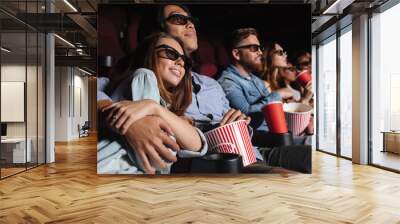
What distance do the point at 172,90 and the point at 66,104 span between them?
1027cm

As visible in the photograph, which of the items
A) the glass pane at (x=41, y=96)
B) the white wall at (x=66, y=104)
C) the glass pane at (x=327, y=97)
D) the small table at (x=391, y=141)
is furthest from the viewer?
the white wall at (x=66, y=104)

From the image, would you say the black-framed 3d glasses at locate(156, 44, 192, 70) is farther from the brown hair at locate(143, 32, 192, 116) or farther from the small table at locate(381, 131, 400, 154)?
the small table at locate(381, 131, 400, 154)

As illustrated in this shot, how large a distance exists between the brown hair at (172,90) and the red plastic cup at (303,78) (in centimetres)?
179

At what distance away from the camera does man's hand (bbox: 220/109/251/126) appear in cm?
626

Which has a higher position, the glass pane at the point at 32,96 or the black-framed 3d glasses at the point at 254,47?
the black-framed 3d glasses at the point at 254,47

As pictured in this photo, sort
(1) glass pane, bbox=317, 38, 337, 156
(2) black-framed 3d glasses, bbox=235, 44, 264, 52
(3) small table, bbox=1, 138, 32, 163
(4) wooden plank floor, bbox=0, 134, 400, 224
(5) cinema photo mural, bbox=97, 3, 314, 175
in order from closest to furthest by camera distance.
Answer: (4) wooden plank floor, bbox=0, 134, 400, 224 → (5) cinema photo mural, bbox=97, 3, 314, 175 → (2) black-framed 3d glasses, bbox=235, 44, 264, 52 → (3) small table, bbox=1, 138, 32, 163 → (1) glass pane, bbox=317, 38, 337, 156

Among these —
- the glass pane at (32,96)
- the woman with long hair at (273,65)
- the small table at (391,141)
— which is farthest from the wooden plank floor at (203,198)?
the woman with long hair at (273,65)

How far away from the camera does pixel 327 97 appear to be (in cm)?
1041

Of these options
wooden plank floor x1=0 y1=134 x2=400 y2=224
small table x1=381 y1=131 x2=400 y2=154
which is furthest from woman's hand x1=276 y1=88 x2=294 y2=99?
small table x1=381 y1=131 x2=400 y2=154

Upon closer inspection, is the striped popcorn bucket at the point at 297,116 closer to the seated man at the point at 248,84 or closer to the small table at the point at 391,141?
the seated man at the point at 248,84

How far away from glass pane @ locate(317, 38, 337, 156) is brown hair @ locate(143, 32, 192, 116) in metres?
A: 5.03

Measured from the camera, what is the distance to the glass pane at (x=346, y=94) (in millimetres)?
8742

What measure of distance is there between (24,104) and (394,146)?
7.14m

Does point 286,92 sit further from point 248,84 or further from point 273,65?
point 248,84
